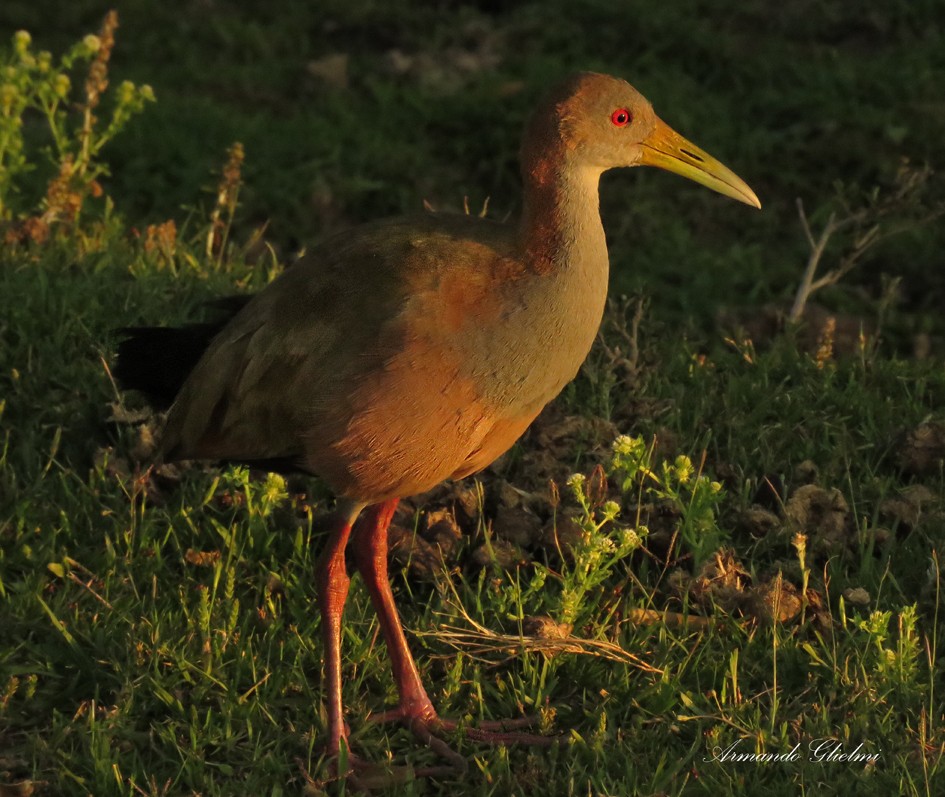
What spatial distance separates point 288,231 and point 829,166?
2972 millimetres

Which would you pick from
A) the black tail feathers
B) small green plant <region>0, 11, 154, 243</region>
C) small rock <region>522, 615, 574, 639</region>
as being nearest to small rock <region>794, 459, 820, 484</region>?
small rock <region>522, 615, 574, 639</region>

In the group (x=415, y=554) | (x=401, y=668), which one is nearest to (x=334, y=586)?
(x=401, y=668)

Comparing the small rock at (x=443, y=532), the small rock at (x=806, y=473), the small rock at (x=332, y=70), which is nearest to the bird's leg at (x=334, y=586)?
the small rock at (x=443, y=532)

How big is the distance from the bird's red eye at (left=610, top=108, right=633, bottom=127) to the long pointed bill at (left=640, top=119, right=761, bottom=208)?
0.10m

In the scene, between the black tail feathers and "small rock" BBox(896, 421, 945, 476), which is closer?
the black tail feathers

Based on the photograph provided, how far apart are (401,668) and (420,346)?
993mm

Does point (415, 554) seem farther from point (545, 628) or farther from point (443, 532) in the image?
point (545, 628)

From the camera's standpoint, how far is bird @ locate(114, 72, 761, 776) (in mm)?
3912

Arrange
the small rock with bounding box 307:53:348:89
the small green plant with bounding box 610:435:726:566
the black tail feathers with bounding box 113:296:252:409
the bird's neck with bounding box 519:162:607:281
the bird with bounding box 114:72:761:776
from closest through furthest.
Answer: the bird with bounding box 114:72:761:776 → the bird's neck with bounding box 519:162:607:281 → the small green plant with bounding box 610:435:726:566 → the black tail feathers with bounding box 113:296:252:409 → the small rock with bounding box 307:53:348:89

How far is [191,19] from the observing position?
34.2 feet

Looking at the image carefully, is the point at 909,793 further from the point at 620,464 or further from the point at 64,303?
the point at 64,303

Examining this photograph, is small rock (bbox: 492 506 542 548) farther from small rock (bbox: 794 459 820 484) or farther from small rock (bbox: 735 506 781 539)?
small rock (bbox: 794 459 820 484)

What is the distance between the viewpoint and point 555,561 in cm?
482

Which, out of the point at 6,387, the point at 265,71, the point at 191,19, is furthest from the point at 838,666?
the point at 191,19
